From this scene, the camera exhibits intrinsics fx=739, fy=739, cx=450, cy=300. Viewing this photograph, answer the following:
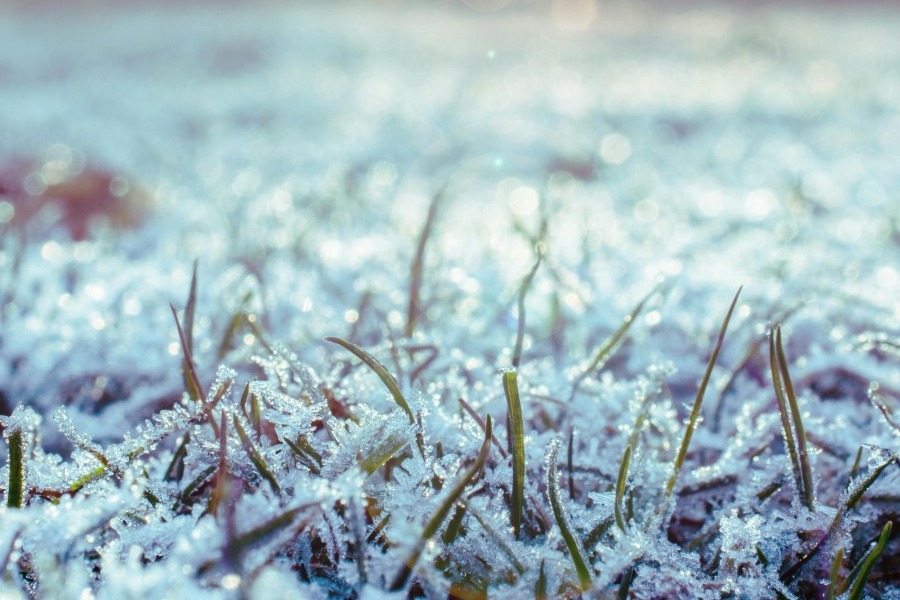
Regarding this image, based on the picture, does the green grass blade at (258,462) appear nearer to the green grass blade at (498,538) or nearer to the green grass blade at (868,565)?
the green grass blade at (498,538)

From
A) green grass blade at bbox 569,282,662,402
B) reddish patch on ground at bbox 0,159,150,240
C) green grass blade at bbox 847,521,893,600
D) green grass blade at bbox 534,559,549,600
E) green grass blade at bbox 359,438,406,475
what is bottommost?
reddish patch on ground at bbox 0,159,150,240

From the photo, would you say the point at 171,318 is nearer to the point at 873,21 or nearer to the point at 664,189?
the point at 664,189

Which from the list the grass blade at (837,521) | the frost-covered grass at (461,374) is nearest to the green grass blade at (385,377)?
the frost-covered grass at (461,374)

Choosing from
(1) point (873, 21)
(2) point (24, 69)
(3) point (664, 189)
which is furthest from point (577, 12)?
(3) point (664, 189)

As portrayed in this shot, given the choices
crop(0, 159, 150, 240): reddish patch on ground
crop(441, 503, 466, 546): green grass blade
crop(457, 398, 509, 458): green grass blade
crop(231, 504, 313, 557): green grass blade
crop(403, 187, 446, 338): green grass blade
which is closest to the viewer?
crop(231, 504, 313, 557): green grass blade

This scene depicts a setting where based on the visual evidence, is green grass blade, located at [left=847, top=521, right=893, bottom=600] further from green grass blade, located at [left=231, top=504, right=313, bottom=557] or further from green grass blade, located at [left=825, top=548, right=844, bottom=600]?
green grass blade, located at [left=231, top=504, right=313, bottom=557]

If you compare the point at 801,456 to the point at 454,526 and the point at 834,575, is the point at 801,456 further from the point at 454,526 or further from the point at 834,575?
the point at 454,526

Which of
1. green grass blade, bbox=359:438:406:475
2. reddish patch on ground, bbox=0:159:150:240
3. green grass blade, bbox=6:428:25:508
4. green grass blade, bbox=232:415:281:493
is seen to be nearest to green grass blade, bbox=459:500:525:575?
green grass blade, bbox=359:438:406:475

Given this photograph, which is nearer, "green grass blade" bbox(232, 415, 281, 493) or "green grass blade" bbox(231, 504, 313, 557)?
"green grass blade" bbox(231, 504, 313, 557)
